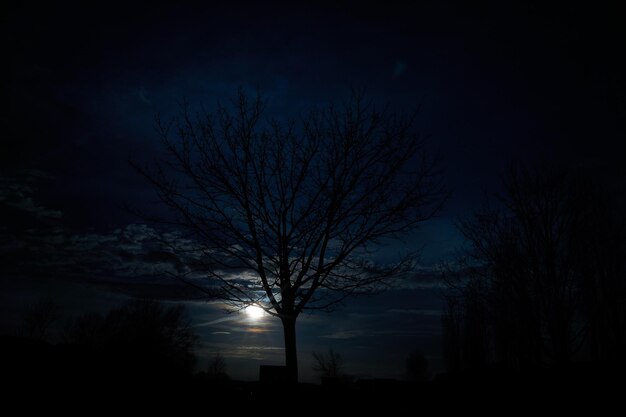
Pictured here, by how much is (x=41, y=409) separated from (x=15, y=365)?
750mm

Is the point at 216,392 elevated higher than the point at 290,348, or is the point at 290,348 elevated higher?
the point at 290,348

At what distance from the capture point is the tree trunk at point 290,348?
24.3 ft

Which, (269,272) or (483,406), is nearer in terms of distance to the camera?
(483,406)

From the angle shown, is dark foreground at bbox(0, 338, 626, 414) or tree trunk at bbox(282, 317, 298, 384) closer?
dark foreground at bbox(0, 338, 626, 414)

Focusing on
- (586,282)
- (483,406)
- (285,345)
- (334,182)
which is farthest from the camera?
(586,282)

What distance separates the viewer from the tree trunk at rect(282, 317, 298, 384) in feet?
24.3

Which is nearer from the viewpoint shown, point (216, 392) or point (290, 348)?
point (216, 392)

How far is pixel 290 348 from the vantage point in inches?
297

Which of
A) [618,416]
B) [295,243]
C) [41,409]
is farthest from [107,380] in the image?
[618,416]

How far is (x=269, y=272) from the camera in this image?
8.22 metres

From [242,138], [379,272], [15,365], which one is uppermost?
[242,138]

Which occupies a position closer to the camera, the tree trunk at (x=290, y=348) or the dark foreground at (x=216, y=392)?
the dark foreground at (x=216, y=392)

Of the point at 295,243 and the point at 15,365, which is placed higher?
the point at 295,243

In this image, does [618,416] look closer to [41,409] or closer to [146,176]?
[41,409]
